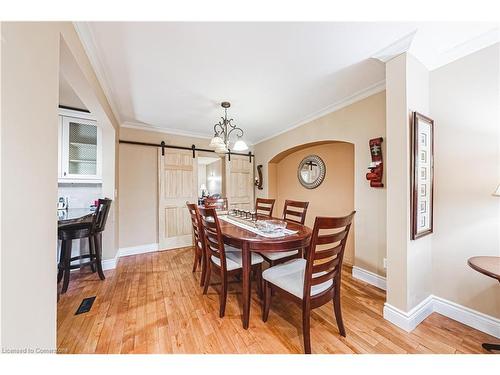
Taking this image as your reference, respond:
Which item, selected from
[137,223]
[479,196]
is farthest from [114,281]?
[479,196]

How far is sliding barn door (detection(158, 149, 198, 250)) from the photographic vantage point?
357 cm

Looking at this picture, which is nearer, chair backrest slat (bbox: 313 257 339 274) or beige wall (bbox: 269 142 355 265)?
chair backrest slat (bbox: 313 257 339 274)

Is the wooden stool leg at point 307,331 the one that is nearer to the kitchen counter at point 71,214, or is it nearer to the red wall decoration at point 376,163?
the red wall decoration at point 376,163

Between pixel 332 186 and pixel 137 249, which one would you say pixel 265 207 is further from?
pixel 137 249

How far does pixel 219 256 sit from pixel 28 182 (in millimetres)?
1362

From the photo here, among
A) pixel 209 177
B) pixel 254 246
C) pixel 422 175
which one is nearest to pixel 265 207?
pixel 254 246

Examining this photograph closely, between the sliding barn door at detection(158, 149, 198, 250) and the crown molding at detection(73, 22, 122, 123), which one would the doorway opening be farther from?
the crown molding at detection(73, 22, 122, 123)

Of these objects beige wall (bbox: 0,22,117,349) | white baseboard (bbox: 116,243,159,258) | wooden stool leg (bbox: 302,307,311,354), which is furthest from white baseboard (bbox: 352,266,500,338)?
white baseboard (bbox: 116,243,159,258)

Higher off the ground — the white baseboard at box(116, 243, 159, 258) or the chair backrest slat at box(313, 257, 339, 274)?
the chair backrest slat at box(313, 257, 339, 274)

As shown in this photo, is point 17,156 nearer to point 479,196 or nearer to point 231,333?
point 231,333

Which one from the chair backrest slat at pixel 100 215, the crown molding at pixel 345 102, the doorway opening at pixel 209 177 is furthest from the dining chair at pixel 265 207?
the doorway opening at pixel 209 177

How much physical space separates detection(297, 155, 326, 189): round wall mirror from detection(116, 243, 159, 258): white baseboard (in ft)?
10.1

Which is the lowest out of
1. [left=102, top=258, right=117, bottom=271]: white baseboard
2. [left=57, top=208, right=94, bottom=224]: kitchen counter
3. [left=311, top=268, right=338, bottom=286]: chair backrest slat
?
[left=102, top=258, right=117, bottom=271]: white baseboard

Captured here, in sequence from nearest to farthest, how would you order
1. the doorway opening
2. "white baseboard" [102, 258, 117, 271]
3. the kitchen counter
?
the kitchen counter → "white baseboard" [102, 258, 117, 271] → the doorway opening
